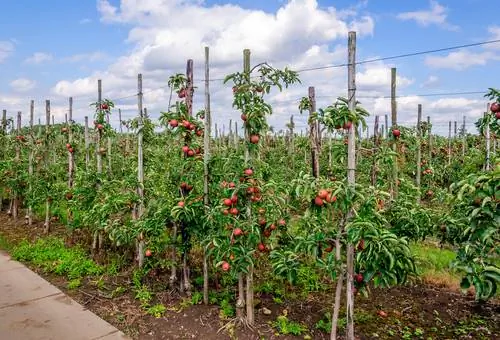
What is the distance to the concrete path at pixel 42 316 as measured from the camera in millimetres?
4145

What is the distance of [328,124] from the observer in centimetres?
331

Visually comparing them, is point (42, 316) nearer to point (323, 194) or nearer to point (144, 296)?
point (144, 296)

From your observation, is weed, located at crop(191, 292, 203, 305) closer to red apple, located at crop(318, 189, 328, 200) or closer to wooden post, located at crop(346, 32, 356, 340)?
wooden post, located at crop(346, 32, 356, 340)

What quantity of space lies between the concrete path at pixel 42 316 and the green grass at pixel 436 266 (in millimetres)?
4029

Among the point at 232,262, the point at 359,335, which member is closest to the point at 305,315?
the point at 359,335

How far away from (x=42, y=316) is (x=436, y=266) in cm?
564

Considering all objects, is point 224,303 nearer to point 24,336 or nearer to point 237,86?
point 24,336

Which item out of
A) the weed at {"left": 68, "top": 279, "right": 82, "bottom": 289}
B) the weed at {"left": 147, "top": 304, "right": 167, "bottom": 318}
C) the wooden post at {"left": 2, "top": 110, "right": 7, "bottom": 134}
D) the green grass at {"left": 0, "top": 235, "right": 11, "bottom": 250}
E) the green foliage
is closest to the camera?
the green foliage

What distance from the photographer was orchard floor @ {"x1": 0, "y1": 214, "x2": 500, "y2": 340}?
4199 millimetres

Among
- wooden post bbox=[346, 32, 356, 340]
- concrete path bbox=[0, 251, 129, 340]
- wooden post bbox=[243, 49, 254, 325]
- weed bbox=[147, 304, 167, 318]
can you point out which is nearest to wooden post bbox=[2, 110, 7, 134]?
concrete path bbox=[0, 251, 129, 340]

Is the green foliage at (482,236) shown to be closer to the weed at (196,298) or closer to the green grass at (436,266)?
the green grass at (436,266)

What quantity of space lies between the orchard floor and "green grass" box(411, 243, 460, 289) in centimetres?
16

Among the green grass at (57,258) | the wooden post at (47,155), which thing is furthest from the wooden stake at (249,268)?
the wooden post at (47,155)

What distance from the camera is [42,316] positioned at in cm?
458
